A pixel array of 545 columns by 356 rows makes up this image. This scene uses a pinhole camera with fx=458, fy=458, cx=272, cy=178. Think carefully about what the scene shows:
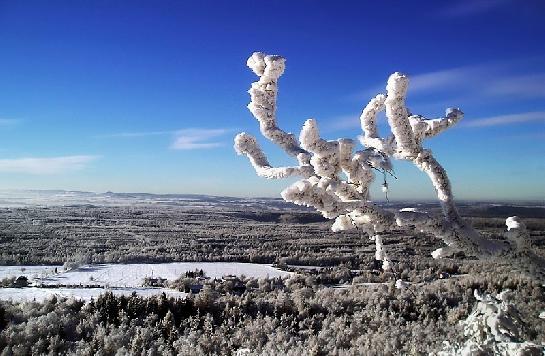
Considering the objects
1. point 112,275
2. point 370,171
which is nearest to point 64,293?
point 112,275

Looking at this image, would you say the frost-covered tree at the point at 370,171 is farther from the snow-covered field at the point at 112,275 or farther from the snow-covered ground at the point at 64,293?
the snow-covered field at the point at 112,275

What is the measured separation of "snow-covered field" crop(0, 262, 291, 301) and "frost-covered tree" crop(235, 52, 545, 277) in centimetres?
986

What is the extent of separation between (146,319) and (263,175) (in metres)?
7.13

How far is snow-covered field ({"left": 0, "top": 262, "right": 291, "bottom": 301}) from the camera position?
12711 mm

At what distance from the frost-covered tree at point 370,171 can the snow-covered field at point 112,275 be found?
986 centimetres

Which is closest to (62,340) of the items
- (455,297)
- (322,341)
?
(322,341)

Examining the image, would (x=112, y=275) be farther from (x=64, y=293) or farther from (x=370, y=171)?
(x=370, y=171)

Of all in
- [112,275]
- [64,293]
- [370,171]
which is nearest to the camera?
[370,171]

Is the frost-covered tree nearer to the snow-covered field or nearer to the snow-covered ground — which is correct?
the snow-covered ground

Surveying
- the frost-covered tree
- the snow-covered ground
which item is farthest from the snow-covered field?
the frost-covered tree

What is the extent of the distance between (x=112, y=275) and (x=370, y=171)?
48.5 ft

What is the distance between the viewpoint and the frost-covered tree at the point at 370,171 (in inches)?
132

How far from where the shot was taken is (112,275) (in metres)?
16.5

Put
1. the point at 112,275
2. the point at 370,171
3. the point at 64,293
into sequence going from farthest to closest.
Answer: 1. the point at 112,275
2. the point at 64,293
3. the point at 370,171
